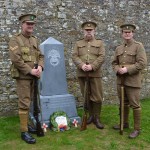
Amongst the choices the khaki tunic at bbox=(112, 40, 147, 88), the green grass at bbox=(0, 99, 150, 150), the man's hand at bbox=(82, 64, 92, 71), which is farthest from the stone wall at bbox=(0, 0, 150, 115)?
the khaki tunic at bbox=(112, 40, 147, 88)

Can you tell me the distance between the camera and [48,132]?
211 inches

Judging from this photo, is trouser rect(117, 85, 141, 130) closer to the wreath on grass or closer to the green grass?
the green grass

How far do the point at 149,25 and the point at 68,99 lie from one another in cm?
343

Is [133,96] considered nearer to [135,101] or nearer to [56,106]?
[135,101]

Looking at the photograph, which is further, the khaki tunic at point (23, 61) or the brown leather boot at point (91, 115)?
the brown leather boot at point (91, 115)

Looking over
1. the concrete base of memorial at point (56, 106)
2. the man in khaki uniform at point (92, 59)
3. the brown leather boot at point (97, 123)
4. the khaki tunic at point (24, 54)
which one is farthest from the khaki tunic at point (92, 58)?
the khaki tunic at point (24, 54)

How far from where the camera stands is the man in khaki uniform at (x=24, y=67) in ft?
15.9

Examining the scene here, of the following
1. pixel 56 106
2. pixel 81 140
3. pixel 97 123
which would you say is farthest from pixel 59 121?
pixel 97 123

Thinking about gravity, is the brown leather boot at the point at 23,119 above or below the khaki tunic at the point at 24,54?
below

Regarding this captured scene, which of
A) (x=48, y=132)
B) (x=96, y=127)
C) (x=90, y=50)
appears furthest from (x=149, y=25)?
(x=48, y=132)

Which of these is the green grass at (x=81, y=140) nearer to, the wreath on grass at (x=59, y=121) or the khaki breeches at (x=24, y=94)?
the wreath on grass at (x=59, y=121)

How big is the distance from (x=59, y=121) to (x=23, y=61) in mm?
1305

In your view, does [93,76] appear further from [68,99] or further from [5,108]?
[5,108]

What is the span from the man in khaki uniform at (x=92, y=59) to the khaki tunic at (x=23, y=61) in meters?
0.84
